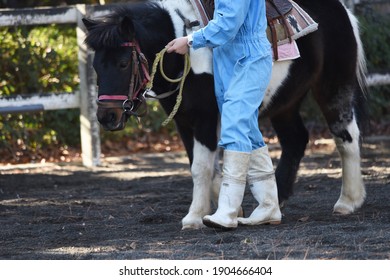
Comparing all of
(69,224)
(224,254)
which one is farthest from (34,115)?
(224,254)

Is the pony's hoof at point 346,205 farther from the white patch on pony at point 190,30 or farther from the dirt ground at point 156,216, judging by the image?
the white patch on pony at point 190,30

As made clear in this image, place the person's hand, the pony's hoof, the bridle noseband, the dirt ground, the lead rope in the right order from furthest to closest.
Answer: the pony's hoof < the lead rope < the bridle noseband < the person's hand < the dirt ground

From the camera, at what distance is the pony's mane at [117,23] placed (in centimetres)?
564

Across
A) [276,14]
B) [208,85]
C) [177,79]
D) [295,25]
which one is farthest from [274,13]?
[177,79]

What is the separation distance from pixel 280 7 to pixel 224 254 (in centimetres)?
206

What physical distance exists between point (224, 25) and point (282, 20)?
91 centimetres

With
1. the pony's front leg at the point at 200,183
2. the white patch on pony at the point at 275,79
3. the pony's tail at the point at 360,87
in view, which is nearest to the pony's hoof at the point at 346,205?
the pony's tail at the point at 360,87

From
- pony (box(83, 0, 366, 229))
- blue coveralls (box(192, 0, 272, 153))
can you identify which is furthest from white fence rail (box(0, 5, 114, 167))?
blue coveralls (box(192, 0, 272, 153))

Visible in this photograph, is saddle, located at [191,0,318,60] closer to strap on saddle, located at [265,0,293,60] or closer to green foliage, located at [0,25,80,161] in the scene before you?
strap on saddle, located at [265,0,293,60]

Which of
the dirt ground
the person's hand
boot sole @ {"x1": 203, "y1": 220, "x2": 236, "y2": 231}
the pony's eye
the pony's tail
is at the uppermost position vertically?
the person's hand

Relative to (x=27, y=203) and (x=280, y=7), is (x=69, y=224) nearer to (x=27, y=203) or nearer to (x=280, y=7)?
(x=27, y=203)

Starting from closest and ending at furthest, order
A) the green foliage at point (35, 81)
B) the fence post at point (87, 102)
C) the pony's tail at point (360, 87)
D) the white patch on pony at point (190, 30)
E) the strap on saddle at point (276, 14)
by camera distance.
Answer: the white patch on pony at point (190, 30) < the strap on saddle at point (276, 14) < the pony's tail at point (360, 87) < the fence post at point (87, 102) < the green foliage at point (35, 81)

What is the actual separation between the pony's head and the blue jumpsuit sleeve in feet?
1.56

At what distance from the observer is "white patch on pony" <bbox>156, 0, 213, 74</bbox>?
19.3ft
